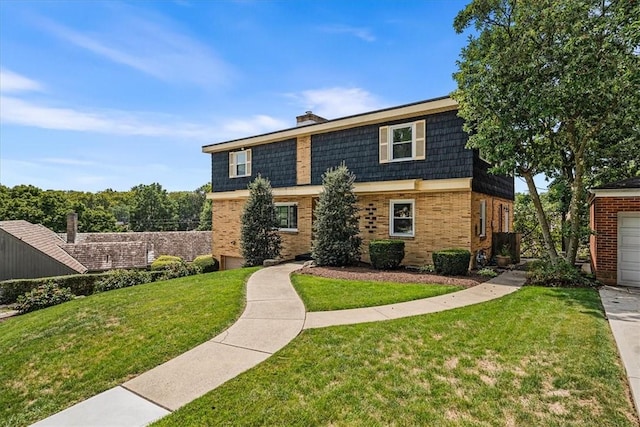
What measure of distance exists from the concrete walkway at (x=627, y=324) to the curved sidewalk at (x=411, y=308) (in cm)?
202

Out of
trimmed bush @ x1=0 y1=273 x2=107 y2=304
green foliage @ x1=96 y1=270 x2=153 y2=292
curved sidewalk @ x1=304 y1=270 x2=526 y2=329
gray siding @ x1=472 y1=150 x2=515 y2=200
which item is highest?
gray siding @ x1=472 y1=150 x2=515 y2=200

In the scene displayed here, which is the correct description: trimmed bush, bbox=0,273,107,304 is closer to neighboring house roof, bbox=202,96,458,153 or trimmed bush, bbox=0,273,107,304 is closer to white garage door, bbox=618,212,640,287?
neighboring house roof, bbox=202,96,458,153

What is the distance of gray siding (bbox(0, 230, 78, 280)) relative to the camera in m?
19.8

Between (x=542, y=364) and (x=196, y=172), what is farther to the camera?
(x=196, y=172)

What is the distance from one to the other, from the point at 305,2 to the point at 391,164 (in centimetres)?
641

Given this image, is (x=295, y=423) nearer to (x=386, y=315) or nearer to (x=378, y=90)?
(x=386, y=315)

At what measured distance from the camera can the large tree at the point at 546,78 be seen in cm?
863

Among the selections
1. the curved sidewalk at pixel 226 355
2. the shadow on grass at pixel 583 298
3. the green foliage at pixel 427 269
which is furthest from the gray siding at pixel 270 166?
the shadow on grass at pixel 583 298

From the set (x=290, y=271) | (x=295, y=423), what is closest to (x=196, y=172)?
(x=290, y=271)

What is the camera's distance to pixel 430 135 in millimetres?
12492

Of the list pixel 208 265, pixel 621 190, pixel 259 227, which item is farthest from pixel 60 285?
pixel 621 190

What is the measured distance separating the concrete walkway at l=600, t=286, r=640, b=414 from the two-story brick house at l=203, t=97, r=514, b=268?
4197 millimetres

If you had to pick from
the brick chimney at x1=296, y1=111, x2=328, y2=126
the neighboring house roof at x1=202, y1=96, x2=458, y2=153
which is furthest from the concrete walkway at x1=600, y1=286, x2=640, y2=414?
the brick chimney at x1=296, y1=111, x2=328, y2=126

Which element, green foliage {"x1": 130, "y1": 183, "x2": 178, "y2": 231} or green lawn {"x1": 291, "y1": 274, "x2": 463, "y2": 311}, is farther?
green foliage {"x1": 130, "y1": 183, "x2": 178, "y2": 231}
